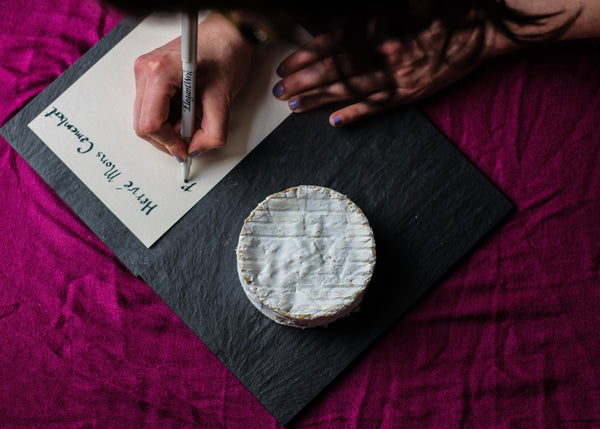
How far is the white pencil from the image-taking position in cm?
54

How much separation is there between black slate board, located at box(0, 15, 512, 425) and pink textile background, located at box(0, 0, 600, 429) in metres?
0.02

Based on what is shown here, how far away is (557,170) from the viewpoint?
2.41ft

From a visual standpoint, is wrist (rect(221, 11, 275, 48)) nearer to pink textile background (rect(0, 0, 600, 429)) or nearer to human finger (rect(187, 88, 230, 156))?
human finger (rect(187, 88, 230, 156))

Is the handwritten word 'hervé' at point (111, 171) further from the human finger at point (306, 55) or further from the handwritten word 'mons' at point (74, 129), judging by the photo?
the human finger at point (306, 55)

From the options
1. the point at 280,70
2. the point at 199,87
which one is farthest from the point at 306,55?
the point at 199,87

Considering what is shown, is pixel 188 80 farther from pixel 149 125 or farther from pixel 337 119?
pixel 337 119

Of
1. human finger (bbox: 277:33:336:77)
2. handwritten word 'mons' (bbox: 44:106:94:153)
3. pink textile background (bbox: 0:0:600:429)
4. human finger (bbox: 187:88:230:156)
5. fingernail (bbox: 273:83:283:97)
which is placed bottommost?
pink textile background (bbox: 0:0:600:429)

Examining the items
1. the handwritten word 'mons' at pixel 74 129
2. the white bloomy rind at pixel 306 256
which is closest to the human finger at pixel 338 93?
the white bloomy rind at pixel 306 256

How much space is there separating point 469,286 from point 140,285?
0.39 metres

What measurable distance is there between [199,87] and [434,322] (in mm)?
385

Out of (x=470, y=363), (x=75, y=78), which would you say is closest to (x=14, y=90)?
(x=75, y=78)

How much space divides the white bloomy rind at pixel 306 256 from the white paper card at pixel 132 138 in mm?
101

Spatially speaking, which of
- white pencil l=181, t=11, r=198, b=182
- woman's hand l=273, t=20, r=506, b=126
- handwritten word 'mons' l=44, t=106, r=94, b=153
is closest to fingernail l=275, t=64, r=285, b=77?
woman's hand l=273, t=20, r=506, b=126

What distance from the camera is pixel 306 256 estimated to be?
0.65 meters
